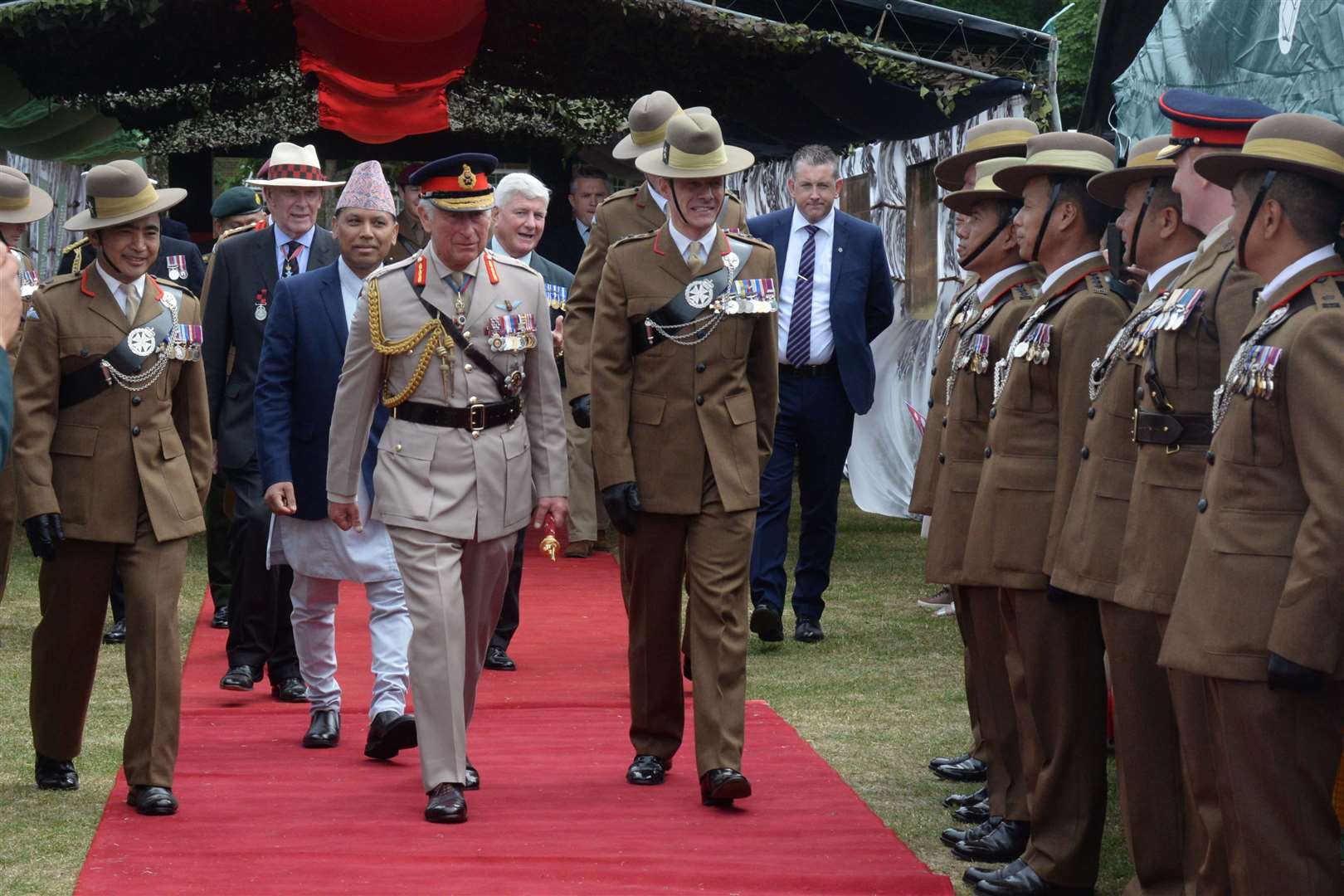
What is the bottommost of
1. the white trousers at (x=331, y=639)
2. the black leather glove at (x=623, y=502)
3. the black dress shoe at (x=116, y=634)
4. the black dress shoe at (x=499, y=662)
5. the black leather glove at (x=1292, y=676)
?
the black dress shoe at (x=116, y=634)

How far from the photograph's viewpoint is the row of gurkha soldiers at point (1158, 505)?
12.6 feet

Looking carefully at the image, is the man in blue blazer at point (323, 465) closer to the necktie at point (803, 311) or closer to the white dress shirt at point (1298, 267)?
the necktie at point (803, 311)

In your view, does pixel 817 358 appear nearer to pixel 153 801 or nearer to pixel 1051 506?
pixel 1051 506

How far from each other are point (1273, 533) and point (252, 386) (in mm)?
5473

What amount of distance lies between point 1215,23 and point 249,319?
162 inches

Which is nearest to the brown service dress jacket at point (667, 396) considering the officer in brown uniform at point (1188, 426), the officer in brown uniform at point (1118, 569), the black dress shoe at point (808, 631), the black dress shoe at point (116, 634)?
the officer in brown uniform at point (1118, 569)

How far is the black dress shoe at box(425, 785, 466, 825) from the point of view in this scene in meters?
5.80

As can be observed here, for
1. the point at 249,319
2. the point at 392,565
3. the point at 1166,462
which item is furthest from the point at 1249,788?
the point at 249,319

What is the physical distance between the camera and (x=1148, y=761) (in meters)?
4.64

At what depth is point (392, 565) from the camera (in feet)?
22.4

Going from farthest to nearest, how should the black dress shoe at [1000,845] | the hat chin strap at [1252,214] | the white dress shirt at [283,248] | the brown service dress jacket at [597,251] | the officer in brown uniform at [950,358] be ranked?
the white dress shirt at [283,248] < the brown service dress jacket at [597,251] < the officer in brown uniform at [950,358] < the black dress shoe at [1000,845] < the hat chin strap at [1252,214]

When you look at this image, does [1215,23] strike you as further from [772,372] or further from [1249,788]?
[1249,788]

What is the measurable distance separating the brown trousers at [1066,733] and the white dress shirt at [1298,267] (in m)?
1.34

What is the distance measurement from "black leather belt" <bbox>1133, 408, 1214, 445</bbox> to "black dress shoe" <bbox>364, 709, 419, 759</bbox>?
10.2 ft
